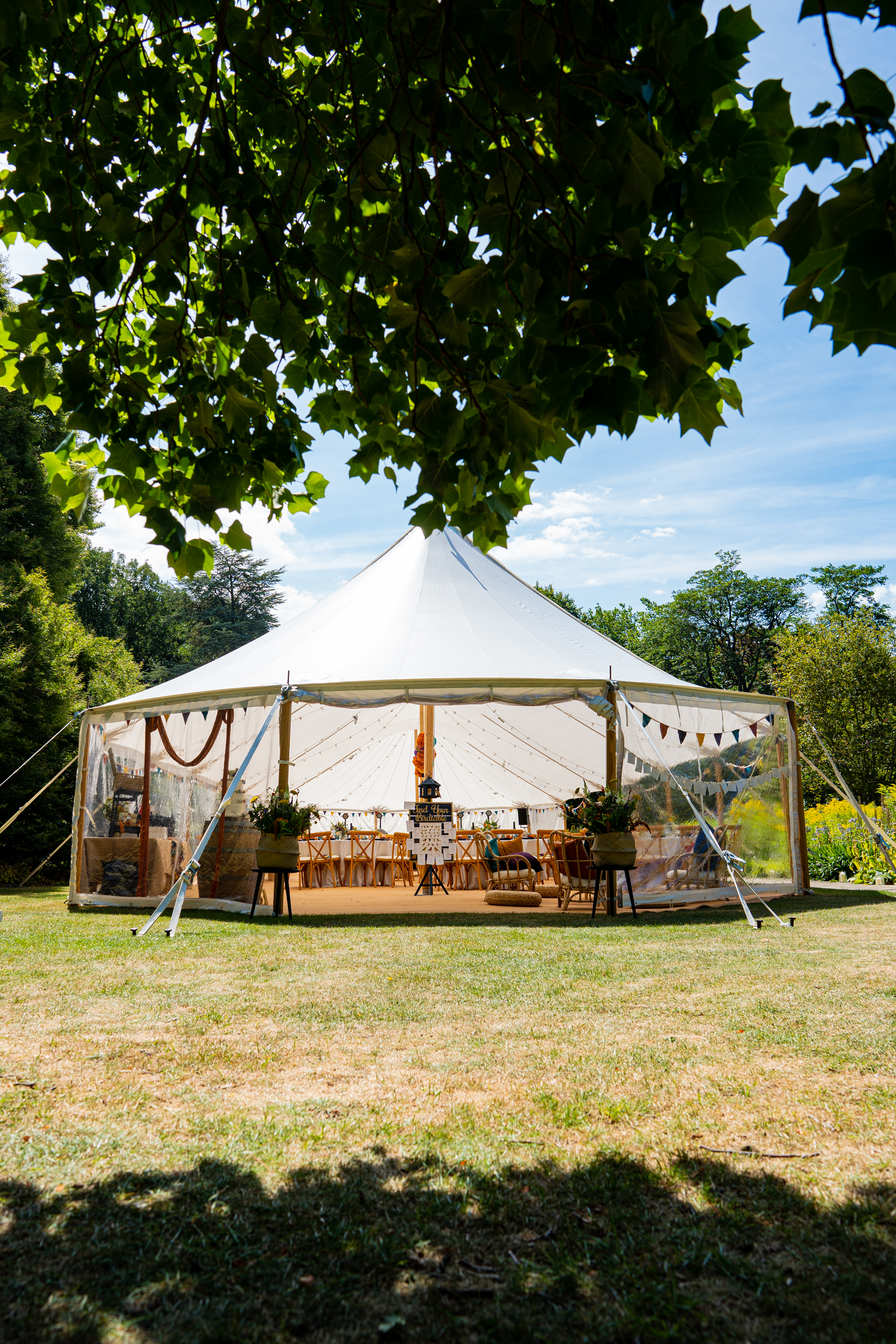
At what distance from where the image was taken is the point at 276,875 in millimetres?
8531

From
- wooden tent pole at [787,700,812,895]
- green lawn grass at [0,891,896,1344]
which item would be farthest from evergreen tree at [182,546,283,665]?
green lawn grass at [0,891,896,1344]

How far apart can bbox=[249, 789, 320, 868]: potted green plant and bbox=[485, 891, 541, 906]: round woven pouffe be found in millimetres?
3196

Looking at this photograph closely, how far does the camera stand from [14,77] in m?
2.97

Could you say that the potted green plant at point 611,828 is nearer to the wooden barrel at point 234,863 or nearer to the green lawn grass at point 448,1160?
the green lawn grass at point 448,1160

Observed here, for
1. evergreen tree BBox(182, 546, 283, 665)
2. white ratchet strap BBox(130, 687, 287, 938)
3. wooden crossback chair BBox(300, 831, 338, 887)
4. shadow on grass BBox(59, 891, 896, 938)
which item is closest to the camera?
white ratchet strap BBox(130, 687, 287, 938)

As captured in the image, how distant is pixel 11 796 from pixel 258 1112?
12220mm

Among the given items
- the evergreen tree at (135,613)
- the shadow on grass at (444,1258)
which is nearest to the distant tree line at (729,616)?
the evergreen tree at (135,613)

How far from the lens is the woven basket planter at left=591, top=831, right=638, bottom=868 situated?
786 cm

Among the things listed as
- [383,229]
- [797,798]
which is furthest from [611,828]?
[383,229]

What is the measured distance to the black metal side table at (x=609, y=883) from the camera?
7.94 m

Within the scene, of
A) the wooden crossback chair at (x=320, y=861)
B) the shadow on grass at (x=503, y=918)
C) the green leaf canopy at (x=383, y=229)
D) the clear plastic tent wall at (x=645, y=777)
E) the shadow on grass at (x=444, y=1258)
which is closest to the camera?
the shadow on grass at (x=444, y=1258)

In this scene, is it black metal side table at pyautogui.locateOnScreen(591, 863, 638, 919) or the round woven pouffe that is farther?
the round woven pouffe

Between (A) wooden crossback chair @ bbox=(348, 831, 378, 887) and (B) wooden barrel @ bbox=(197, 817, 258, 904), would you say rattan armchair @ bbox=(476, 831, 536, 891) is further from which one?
(B) wooden barrel @ bbox=(197, 817, 258, 904)

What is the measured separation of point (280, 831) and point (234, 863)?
1.33m
